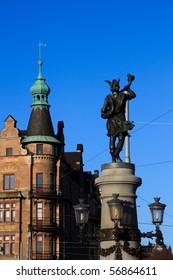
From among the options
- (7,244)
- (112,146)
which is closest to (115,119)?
(112,146)

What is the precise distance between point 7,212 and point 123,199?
55.7 meters

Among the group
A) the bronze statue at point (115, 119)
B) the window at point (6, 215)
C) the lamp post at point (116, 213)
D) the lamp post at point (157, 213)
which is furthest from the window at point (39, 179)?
the lamp post at point (116, 213)

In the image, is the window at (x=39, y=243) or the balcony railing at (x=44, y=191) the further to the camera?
the balcony railing at (x=44, y=191)

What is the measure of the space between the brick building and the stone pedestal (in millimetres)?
52134

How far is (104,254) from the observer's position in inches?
541

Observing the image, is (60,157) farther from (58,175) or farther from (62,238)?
(62,238)

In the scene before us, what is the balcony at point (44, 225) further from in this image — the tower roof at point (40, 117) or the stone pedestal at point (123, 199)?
the stone pedestal at point (123, 199)

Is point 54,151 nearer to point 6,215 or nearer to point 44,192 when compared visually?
point 44,192

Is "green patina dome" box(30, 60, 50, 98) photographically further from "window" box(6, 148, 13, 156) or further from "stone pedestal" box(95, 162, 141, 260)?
"stone pedestal" box(95, 162, 141, 260)

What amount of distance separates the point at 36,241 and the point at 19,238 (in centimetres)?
177

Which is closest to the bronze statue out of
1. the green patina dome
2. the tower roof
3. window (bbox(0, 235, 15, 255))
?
window (bbox(0, 235, 15, 255))

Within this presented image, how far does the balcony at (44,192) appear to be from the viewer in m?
69.0

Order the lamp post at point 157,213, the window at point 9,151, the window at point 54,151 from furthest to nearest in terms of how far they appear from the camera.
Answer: the window at point 54,151
the window at point 9,151
the lamp post at point 157,213

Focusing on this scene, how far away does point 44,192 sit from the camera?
6931 cm
